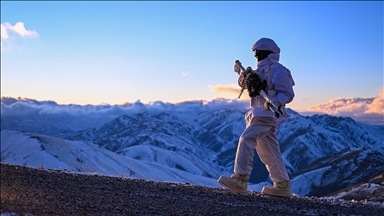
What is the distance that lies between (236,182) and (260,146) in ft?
3.09

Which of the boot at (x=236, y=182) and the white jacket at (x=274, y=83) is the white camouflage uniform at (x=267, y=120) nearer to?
the white jacket at (x=274, y=83)

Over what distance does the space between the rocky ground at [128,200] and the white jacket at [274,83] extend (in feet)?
5.51

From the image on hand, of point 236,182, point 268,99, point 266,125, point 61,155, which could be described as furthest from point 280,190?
point 61,155

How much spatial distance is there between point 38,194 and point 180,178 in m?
125

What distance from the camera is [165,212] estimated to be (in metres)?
6.38

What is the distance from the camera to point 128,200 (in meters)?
6.98

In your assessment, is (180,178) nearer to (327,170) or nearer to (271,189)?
(327,170)

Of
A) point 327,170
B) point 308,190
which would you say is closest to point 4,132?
point 308,190

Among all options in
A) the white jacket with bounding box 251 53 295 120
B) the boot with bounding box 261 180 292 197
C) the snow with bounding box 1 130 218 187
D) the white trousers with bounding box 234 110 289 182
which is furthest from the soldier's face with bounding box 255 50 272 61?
the snow with bounding box 1 130 218 187

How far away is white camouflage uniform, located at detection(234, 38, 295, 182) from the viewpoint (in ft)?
28.7

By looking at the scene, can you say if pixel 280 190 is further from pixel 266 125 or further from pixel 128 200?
pixel 128 200

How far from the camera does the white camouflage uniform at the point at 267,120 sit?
8.73 m

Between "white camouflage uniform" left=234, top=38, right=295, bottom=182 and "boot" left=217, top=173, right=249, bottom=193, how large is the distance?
101mm

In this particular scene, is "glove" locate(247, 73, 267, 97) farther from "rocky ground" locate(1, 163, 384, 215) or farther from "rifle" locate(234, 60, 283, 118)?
"rocky ground" locate(1, 163, 384, 215)
